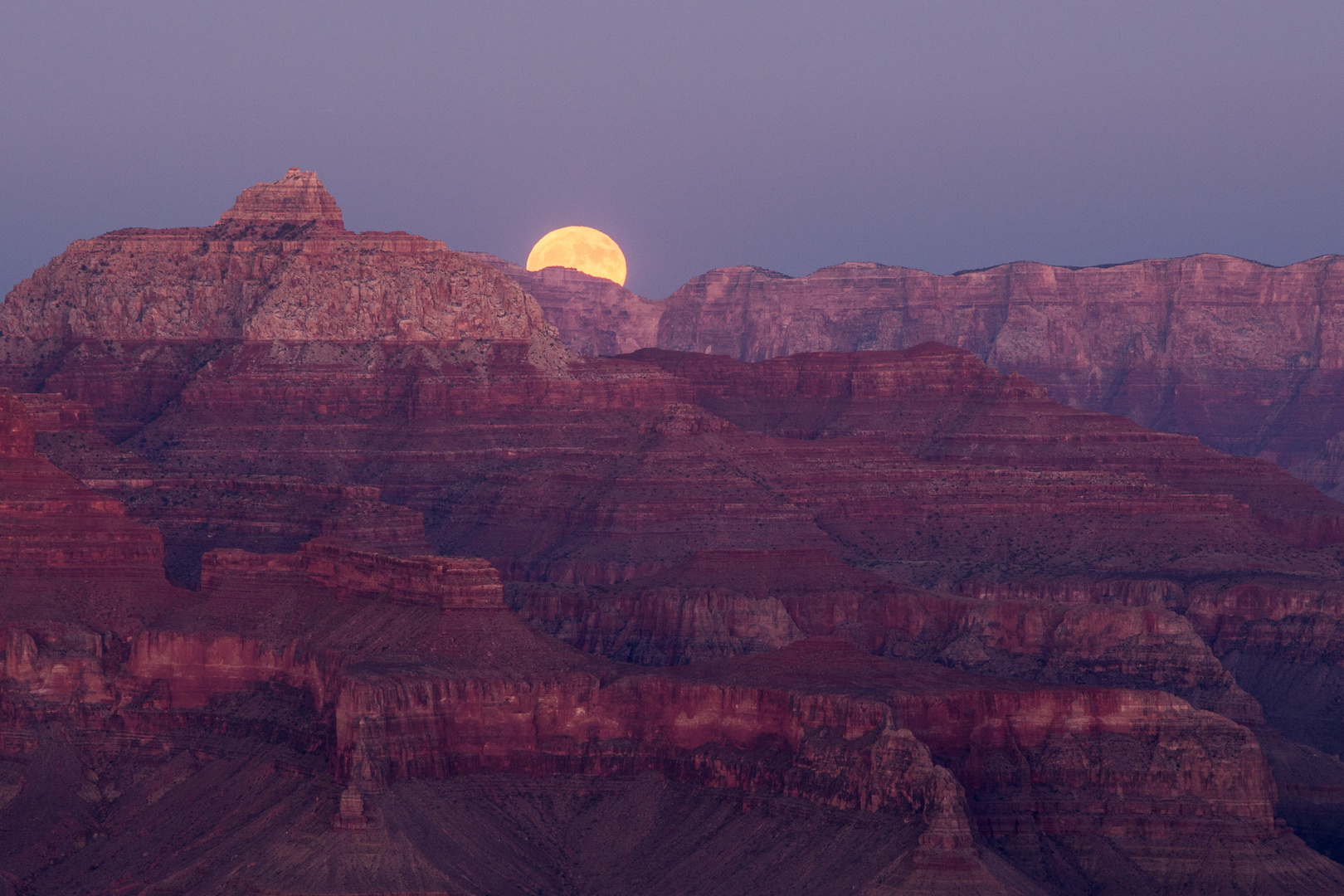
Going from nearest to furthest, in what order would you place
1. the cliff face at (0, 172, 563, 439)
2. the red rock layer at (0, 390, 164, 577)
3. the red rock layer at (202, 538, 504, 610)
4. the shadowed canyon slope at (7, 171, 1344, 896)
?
the shadowed canyon slope at (7, 171, 1344, 896) < the red rock layer at (202, 538, 504, 610) < the red rock layer at (0, 390, 164, 577) < the cliff face at (0, 172, 563, 439)

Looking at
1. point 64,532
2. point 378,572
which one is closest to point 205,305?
point 64,532

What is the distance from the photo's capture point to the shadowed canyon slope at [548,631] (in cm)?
11838

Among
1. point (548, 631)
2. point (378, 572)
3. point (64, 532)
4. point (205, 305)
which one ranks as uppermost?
point (205, 305)

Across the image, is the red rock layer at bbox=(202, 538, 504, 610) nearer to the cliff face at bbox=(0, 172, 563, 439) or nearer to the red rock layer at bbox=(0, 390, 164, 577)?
the red rock layer at bbox=(0, 390, 164, 577)

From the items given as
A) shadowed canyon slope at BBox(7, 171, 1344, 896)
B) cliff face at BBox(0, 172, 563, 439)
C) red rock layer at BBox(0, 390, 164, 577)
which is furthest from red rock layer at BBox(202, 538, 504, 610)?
cliff face at BBox(0, 172, 563, 439)

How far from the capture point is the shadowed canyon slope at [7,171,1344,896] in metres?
118

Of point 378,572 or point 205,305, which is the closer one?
point 378,572

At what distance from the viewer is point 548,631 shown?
521 feet

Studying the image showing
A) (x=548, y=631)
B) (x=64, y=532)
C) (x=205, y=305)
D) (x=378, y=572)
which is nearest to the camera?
(x=378, y=572)

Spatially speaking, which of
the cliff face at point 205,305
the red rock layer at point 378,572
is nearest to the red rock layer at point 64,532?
the red rock layer at point 378,572

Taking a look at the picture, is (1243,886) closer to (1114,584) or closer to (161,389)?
(1114,584)

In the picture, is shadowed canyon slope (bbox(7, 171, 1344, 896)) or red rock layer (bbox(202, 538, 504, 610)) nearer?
shadowed canyon slope (bbox(7, 171, 1344, 896))

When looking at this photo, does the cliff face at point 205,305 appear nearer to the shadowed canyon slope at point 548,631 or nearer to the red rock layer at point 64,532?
the shadowed canyon slope at point 548,631

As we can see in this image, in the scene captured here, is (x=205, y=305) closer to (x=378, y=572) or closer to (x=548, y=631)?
(x=548, y=631)
